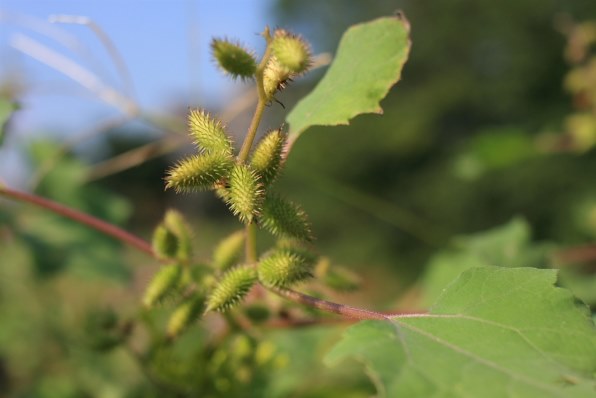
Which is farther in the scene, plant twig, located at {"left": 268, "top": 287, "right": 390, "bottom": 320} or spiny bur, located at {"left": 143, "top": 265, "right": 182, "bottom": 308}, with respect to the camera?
spiny bur, located at {"left": 143, "top": 265, "right": 182, "bottom": 308}

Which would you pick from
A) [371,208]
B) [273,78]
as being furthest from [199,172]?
[371,208]

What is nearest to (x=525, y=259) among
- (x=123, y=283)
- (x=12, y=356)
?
(x=123, y=283)

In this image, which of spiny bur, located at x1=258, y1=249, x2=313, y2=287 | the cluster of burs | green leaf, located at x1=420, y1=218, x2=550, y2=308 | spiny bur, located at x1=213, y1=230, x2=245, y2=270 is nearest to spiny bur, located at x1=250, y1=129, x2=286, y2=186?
the cluster of burs

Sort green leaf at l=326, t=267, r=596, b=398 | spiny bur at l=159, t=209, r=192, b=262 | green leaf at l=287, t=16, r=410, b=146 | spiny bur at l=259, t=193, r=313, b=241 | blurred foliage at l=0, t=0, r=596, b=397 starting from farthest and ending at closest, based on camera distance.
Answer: blurred foliage at l=0, t=0, r=596, b=397 < spiny bur at l=159, t=209, r=192, b=262 < green leaf at l=287, t=16, r=410, b=146 < spiny bur at l=259, t=193, r=313, b=241 < green leaf at l=326, t=267, r=596, b=398

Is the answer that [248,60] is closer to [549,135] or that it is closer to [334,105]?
[334,105]

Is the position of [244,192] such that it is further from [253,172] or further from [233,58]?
[233,58]

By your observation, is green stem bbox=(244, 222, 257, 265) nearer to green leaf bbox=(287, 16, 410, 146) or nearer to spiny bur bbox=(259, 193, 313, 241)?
spiny bur bbox=(259, 193, 313, 241)
